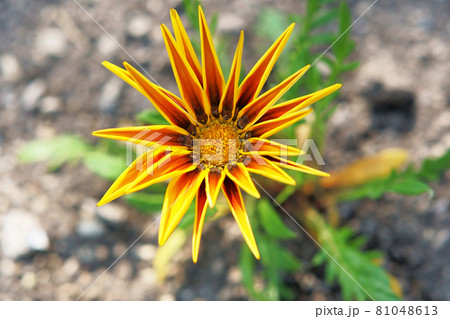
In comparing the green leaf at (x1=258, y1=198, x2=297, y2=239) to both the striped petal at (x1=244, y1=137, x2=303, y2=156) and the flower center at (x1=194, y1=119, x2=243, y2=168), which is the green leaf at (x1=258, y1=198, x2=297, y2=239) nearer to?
the flower center at (x1=194, y1=119, x2=243, y2=168)

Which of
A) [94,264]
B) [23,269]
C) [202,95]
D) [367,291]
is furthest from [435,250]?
[23,269]

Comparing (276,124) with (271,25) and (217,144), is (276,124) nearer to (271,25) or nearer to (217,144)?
(217,144)

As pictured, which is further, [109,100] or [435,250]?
[109,100]

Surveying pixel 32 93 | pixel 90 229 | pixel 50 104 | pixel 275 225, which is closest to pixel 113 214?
pixel 90 229

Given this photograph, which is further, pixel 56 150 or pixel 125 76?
pixel 56 150

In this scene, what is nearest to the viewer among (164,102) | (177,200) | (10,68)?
(177,200)
